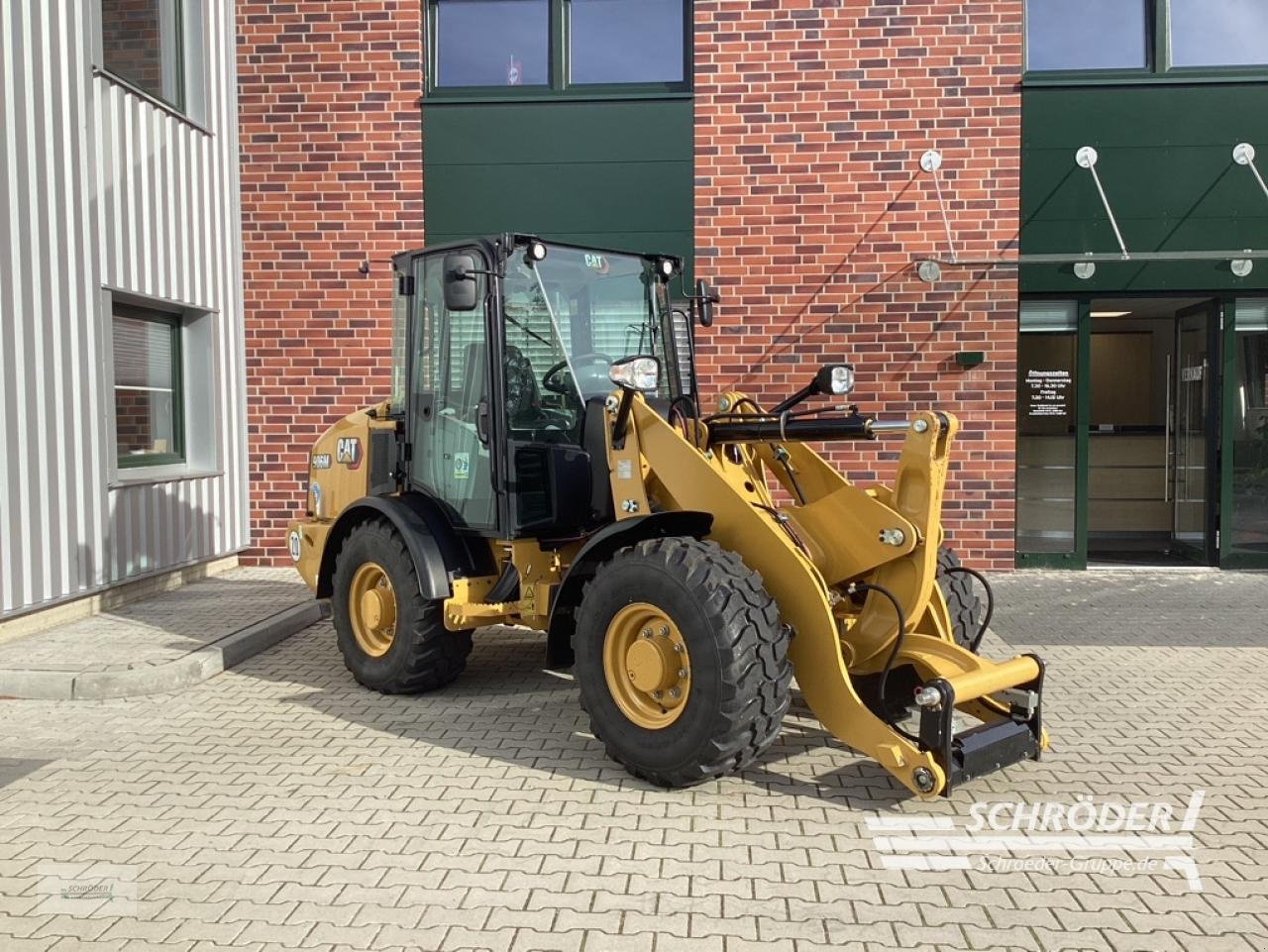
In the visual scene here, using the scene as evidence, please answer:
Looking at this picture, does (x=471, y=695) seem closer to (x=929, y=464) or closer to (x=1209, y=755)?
(x=929, y=464)

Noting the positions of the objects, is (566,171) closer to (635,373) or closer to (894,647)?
(635,373)

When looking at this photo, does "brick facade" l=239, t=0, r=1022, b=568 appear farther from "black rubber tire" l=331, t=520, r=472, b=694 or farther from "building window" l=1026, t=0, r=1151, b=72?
"black rubber tire" l=331, t=520, r=472, b=694

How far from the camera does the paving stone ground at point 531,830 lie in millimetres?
3201

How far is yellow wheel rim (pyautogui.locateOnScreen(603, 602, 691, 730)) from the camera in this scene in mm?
4328

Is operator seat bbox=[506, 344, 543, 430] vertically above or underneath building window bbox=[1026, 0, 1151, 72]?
underneath

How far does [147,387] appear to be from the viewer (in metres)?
8.72

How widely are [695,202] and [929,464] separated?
18.7 ft

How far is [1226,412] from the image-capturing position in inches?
373

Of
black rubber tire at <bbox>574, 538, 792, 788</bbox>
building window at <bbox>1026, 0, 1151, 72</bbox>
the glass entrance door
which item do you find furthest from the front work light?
the glass entrance door

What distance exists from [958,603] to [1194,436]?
6.59 m

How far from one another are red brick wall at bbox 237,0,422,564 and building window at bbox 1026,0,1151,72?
5.56 meters

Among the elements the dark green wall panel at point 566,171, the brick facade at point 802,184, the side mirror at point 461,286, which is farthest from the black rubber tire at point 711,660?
the dark green wall panel at point 566,171

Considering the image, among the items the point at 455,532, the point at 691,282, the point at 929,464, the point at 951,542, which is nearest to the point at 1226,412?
the point at 951,542

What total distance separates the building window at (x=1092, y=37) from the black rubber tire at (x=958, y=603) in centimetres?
607
